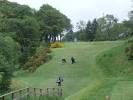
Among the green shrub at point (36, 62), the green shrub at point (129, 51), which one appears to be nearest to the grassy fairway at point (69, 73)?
the green shrub at point (36, 62)

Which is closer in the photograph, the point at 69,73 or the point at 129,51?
the point at 69,73

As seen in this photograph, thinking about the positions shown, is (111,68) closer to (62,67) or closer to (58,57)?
(62,67)

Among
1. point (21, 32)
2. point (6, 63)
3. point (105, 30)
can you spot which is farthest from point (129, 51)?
point (105, 30)

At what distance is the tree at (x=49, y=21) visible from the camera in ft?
422

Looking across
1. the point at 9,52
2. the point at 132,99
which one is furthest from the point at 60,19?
the point at 132,99

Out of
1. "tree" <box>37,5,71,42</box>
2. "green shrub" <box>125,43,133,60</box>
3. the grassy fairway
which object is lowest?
the grassy fairway

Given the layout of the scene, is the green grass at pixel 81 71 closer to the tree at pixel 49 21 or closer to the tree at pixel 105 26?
the tree at pixel 49 21

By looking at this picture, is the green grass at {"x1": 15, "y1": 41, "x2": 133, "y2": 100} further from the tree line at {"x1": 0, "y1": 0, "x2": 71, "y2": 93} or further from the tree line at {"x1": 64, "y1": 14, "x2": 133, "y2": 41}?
the tree line at {"x1": 64, "y1": 14, "x2": 133, "y2": 41}

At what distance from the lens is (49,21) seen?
131875 millimetres

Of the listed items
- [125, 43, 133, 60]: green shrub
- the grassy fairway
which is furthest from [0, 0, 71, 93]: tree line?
[125, 43, 133, 60]: green shrub

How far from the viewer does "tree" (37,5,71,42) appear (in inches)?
5059

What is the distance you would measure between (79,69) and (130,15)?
23107mm

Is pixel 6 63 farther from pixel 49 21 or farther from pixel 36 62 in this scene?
pixel 49 21

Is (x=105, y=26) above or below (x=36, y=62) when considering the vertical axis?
above
